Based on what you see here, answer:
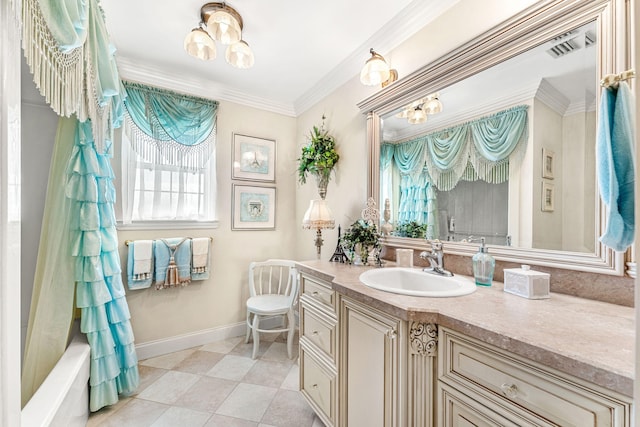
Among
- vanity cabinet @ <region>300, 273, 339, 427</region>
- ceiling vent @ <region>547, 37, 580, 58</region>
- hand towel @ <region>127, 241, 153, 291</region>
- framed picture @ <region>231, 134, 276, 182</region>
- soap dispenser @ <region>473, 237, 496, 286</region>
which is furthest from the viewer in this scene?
framed picture @ <region>231, 134, 276, 182</region>

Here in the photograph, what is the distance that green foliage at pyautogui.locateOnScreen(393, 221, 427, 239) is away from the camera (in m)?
1.68

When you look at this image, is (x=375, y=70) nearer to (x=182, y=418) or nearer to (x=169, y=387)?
(x=182, y=418)

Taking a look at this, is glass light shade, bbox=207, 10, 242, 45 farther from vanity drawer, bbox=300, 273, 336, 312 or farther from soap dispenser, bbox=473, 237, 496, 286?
soap dispenser, bbox=473, 237, 496, 286

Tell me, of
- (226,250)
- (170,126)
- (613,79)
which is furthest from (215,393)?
(613,79)

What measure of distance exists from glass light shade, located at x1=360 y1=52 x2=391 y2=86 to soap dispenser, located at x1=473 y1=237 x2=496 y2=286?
124 cm

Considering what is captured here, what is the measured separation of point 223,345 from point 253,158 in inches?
74.0

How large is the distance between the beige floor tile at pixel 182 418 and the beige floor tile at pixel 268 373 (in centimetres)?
40

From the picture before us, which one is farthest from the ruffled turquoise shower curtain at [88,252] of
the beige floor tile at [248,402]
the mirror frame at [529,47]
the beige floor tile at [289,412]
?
the mirror frame at [529,47]

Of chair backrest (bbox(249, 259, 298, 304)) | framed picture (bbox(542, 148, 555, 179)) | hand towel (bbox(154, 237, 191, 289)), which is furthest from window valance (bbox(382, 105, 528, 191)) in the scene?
hand towel (bbox(154, 237, 191, 289))

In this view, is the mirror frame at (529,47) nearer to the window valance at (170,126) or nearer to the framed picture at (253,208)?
the framed picture at (253,208)

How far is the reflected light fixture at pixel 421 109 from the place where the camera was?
1.60 metres

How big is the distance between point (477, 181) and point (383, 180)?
0.65 meters

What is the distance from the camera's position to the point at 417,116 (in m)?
1.72

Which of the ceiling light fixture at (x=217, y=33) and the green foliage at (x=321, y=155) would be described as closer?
the ceiling light fixture at (x=217, y=33)
